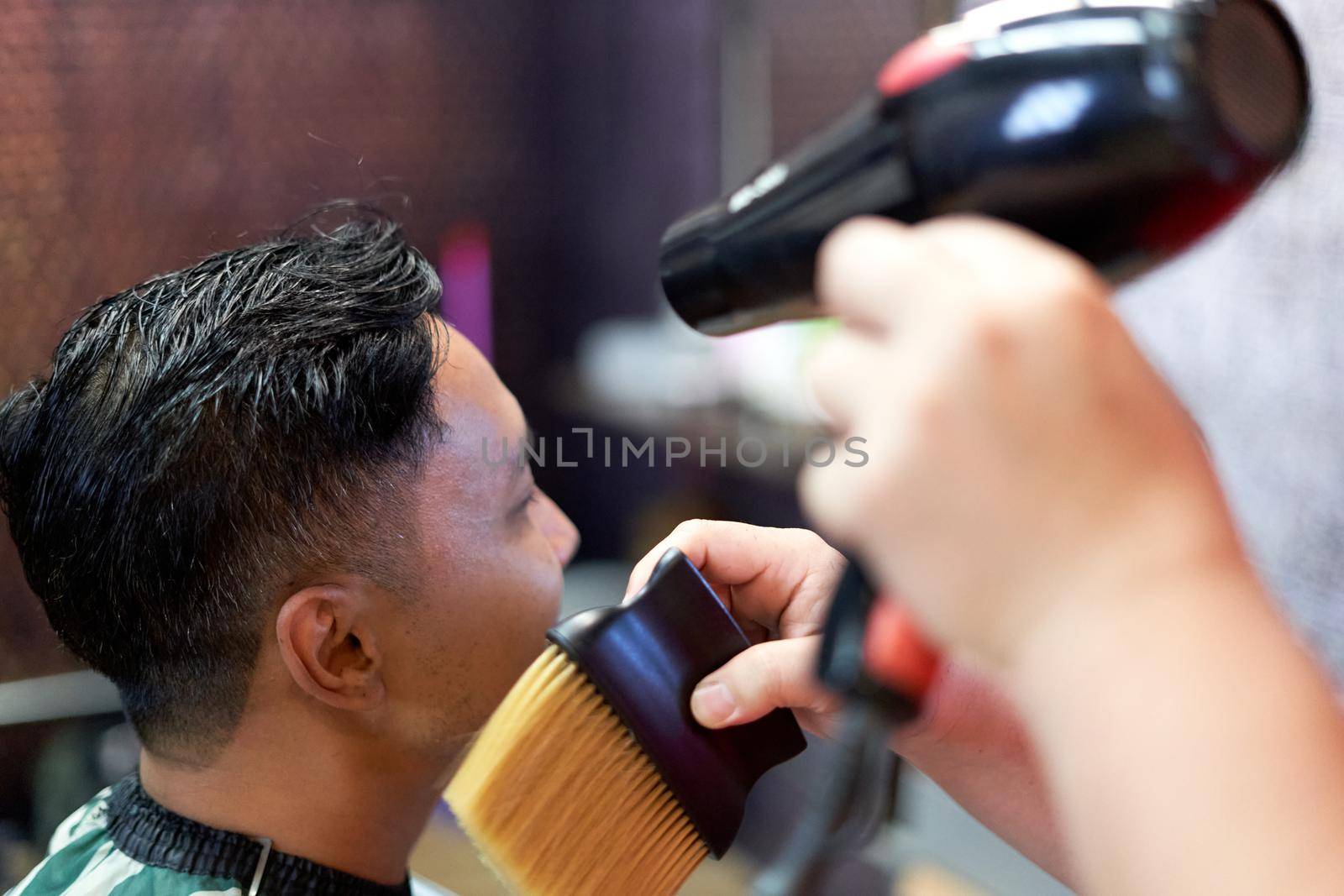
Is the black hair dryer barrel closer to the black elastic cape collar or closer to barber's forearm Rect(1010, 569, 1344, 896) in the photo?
barber's forearm Rect(1010, 569, 1344, 896)

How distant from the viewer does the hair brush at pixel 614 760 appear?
72 cm

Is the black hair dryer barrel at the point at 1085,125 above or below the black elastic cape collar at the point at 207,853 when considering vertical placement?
above

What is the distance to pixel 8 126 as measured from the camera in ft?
5.59

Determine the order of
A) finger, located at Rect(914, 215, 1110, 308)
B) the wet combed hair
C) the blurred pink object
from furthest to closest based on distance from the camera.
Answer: the blurred pink object
the wet combed hair
finger, located at Rect(914, 215, 1110, 308)

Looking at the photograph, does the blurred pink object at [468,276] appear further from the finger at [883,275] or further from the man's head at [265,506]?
the finger at [883,275]

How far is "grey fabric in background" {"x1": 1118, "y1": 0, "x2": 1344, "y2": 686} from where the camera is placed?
101 cm

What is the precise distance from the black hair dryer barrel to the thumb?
1.13 ft

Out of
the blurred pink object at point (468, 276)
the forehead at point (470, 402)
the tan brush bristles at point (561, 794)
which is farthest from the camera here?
the blurred pink object at point (468, 276)

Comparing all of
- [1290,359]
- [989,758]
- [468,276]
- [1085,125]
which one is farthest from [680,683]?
[468,276]

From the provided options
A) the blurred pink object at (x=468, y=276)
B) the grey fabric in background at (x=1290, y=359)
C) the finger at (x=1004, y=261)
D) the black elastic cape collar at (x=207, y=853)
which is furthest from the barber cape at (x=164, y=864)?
the blurred pink object at (x=468, y=276)

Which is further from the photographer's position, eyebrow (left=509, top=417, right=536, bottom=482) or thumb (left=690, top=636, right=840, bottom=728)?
eyebrow (left=509, top=417, right=536, bottom=482)

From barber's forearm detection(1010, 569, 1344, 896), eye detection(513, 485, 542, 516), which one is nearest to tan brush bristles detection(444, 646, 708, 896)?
eye detection(513, 485, 542, 516)

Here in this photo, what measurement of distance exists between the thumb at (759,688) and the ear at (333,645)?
298 mm

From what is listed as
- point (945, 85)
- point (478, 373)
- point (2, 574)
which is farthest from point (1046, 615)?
point (2, 574)
